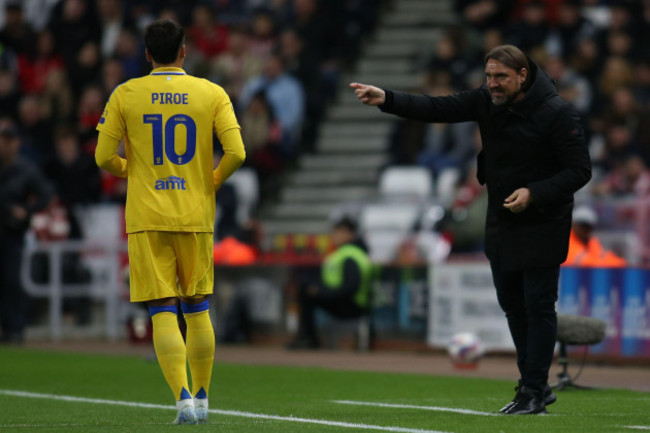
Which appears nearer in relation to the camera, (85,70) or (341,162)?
(341,162)

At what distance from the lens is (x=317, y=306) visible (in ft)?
58.8

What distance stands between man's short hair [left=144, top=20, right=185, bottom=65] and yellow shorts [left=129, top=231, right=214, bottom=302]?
956 millimetres

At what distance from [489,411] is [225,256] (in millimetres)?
10588

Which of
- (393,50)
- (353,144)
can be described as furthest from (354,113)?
(393,50)

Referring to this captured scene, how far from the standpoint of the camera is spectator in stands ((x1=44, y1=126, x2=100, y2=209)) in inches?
884

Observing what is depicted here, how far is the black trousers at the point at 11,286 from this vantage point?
731 inches

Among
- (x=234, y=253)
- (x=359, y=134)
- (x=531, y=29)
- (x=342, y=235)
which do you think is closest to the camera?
(x=342, y=235)

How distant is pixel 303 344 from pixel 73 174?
20.2 ft

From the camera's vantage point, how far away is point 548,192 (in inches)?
330

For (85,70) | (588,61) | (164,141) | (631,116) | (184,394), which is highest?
(85,70)

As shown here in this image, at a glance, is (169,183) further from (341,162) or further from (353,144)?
(353,144)

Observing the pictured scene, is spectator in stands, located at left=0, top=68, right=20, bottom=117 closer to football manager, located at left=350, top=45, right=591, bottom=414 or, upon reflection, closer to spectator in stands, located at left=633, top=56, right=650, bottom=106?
spectator in stands, located at left=633, top=56, right=650, bottom=106

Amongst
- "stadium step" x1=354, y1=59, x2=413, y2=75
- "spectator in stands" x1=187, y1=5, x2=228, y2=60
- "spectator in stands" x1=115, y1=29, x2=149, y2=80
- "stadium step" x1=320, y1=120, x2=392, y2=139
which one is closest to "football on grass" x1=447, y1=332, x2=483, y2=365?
"stadium step" x1=320, y1=120, x2=392, y2=139

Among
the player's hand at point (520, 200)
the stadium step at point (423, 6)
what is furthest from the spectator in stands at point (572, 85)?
the player's hand at point (520, 200)
